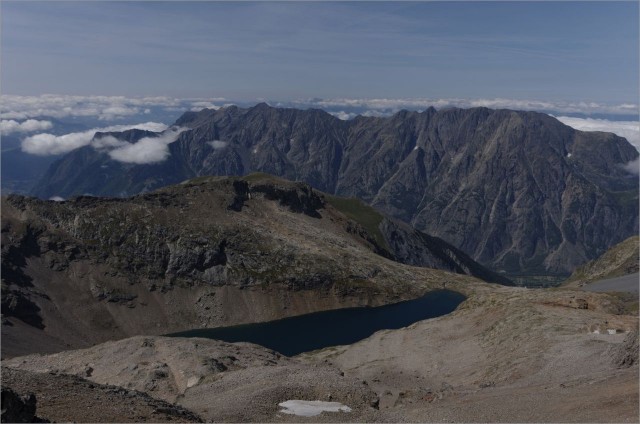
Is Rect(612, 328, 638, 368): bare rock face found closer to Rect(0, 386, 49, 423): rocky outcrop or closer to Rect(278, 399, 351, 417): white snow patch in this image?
Rect(278, 399, 351, 417): white snow patch

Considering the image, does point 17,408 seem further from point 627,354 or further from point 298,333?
point 298,333

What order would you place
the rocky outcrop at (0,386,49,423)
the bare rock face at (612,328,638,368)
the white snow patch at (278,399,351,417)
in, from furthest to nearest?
the bare rock face at (612,328,638,368)
the white snow patch at (278,399,351,417)
the rocky outcrop at (0,386,49,423)

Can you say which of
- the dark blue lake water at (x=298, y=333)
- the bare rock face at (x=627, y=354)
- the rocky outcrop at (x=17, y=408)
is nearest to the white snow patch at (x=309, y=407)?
the rocky outcrop at (x=17, y=408)

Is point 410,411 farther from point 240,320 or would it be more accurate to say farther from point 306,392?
point 240,320

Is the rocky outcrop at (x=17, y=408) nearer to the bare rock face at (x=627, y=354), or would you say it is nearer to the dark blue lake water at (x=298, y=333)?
the bare rock face at (x=627, y=354)

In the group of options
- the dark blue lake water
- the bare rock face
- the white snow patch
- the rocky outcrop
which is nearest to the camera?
the rocky outcrop

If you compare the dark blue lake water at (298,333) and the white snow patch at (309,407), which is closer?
the white snow patch at (309,407)

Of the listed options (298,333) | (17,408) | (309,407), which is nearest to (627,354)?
(309,407)

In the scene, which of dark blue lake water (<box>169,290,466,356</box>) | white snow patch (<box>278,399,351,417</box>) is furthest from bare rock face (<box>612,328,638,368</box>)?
dark blue lake water (<box>169,290,466,356</box>)
